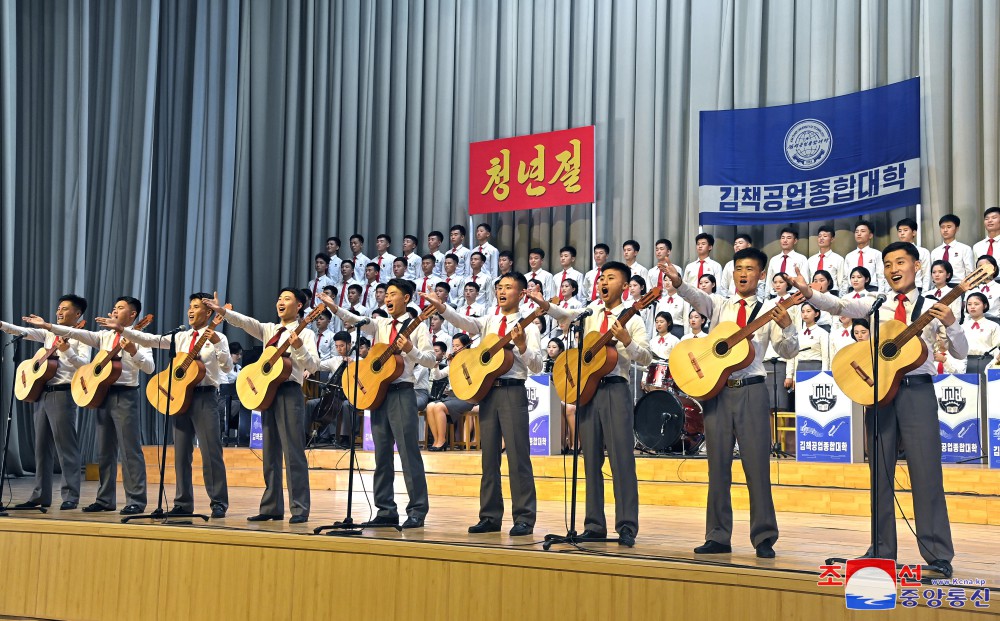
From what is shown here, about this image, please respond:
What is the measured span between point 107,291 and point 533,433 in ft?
20.2

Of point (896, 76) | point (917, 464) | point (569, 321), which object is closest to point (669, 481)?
point (569, 321)

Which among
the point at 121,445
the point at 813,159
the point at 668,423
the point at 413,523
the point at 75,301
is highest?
the point at 813,159

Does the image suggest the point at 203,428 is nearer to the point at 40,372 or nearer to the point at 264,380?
the point at 264,380

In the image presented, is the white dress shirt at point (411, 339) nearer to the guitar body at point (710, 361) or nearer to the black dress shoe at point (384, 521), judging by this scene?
the black dress shoe at point (384, 521)

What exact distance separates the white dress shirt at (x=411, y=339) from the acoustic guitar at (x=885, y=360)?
2.51 meters

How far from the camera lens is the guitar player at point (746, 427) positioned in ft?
15.9

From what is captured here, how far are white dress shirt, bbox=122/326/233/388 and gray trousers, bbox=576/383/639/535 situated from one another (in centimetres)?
258

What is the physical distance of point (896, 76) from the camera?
37.2 feet

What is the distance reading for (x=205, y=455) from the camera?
6770mm

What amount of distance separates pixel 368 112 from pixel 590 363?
32.3 ft

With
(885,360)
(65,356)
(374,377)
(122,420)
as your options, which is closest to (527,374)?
(374,377)

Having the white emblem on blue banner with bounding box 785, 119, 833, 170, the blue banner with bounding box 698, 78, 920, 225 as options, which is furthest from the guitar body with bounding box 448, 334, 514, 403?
the white emblem on blue banner with bounding box 785, 119, 833, 170

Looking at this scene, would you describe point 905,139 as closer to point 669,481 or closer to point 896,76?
point 896,76

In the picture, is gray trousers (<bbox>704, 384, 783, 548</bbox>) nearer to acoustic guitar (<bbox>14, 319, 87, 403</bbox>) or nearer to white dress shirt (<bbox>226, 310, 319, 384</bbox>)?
white dress shirt (<bbox>226, 310, 319, 384</bbox>)
